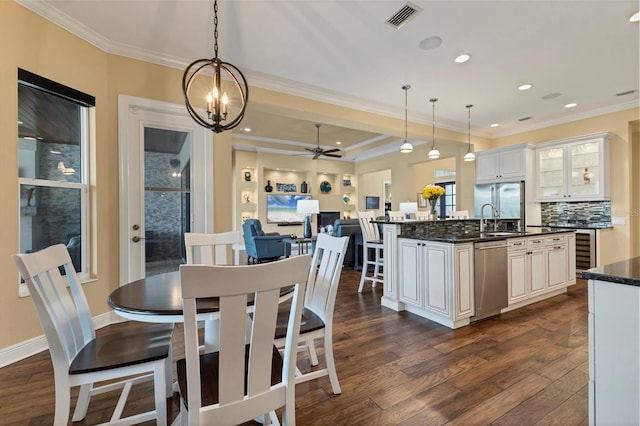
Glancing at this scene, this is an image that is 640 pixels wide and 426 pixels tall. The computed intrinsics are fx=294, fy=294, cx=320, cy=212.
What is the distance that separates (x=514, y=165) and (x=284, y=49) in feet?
16.6

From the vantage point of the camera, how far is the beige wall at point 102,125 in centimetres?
233

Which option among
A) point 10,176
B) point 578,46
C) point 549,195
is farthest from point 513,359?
point 549,195

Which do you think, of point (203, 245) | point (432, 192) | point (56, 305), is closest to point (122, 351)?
point (56, 305)

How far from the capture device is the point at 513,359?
2316 mm

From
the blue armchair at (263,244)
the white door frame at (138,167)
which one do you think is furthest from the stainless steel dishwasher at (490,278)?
the blue armchair at (263,244)

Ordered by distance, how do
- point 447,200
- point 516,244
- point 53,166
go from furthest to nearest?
point 447,200 < point 516,244 < point 53,166

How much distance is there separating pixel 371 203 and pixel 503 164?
5476 millimetres

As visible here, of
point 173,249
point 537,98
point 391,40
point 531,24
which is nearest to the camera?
point 531,24

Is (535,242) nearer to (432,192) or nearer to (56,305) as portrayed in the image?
(432,192)

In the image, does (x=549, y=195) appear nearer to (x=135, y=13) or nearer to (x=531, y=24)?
(x=531, y=24)

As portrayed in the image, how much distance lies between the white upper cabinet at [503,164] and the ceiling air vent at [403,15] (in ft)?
14.2

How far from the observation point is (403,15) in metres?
2.67

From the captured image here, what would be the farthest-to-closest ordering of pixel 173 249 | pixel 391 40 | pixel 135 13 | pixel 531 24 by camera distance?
1. pixel 173 249
2. pixel 391 40
3. pixel 531 24
4. pixel 135 13

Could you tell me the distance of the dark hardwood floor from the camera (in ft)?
5.55
